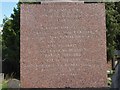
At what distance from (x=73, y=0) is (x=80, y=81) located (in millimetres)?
2175

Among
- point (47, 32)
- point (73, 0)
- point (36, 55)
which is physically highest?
point (73, 0)

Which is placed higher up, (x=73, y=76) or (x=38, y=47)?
(x=38, y=47)

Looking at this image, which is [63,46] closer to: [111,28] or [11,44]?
[11,44]

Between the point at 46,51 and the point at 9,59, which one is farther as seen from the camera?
the point at 9,59

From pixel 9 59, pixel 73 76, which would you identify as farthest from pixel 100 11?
pixel 9 59

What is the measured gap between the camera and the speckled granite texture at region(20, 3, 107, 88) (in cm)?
939

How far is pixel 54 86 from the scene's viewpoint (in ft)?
30.8

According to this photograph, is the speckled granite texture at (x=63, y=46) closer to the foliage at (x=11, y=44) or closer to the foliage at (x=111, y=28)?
the foliage at (x=11, y=44)

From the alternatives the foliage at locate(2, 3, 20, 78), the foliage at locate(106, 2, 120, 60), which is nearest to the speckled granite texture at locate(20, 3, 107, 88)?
the foliage at locate(2, 3, 20, 78)

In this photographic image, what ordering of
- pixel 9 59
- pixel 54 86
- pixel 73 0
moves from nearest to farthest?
pixel 54 86, pixel 73 0, pixel 9 59

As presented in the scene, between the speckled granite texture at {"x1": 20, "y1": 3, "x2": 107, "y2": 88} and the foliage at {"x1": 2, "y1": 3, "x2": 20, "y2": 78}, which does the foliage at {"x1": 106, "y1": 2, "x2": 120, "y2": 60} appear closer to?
the foliage at {"x1": 2, "y1": 3, "x2": 20, "y2": 78}

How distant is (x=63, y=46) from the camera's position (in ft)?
31.2

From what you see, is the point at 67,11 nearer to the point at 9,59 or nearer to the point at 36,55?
the point at 36,55

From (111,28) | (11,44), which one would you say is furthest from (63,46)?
(111,28)
